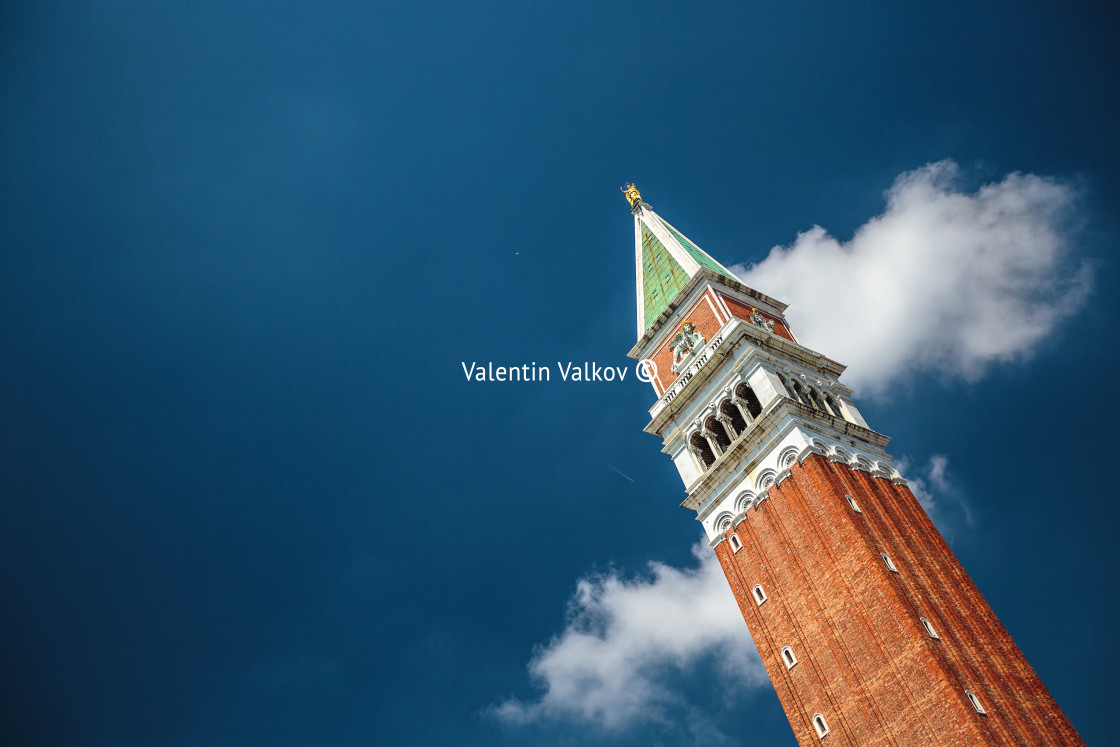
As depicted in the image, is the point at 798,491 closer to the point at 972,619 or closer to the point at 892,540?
the point at 892,540

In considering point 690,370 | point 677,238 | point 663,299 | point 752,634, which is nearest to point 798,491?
point 752,634

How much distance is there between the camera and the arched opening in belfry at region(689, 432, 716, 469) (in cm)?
4841

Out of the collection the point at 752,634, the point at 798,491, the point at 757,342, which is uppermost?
the point at 757,342

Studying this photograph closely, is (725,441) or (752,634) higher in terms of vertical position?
(725,441)

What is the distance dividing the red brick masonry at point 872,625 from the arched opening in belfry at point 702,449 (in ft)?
18.6

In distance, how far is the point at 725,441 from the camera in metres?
47.8

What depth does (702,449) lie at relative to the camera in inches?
1930

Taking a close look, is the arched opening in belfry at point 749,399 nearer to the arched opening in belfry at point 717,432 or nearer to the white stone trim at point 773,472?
the arched opening in belfry at point 717,432

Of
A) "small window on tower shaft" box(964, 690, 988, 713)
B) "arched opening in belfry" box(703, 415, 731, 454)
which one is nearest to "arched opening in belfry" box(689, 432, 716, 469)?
"arched opening in belfry" box(703, 415, 731, 454)

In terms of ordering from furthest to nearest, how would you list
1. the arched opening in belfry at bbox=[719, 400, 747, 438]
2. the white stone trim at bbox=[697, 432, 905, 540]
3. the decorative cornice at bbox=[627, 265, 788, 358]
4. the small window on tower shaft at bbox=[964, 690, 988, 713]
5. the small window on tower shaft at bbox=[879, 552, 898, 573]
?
the decorative cornice at bbox=[627, 265, 788, 358] → the arched opening in belfry at bbox=[719, 400, 747, 438] → the white stone trim at bbox=[697, 432, 905, 540] → the small window on tower shaft at bbox=[879, 552, 898, 573] → the small window on tower shaft at bbox=[964, 690, 988, 713]

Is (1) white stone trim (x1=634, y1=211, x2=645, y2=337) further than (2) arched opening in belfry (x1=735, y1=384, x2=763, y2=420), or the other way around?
(1) white stone trim (x1=634, y1=211, x2=645, y2=337)

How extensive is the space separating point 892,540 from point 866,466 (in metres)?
6.04

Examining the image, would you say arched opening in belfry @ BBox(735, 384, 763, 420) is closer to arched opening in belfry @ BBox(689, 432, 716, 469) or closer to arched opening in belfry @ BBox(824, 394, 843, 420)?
arched opening in belfry @ BBox(689, 432, 716, 469)

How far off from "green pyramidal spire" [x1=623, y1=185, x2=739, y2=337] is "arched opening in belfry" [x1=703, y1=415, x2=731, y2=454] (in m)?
11.6
